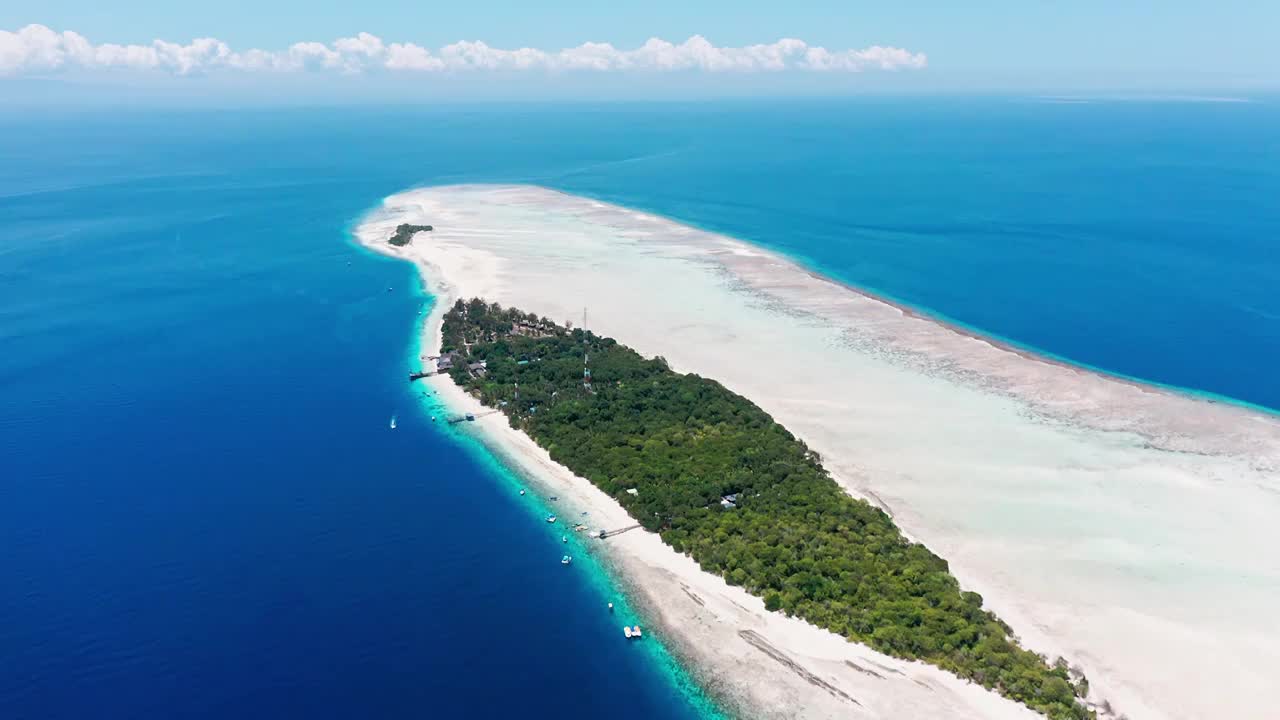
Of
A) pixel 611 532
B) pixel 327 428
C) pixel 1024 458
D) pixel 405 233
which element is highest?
pixel 405 233

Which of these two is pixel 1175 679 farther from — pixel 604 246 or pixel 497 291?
pixel 604 246

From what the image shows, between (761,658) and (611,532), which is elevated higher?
(611,532)

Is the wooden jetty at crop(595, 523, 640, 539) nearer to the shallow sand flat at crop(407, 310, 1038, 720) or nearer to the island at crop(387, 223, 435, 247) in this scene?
the shallow sand flat at crop(407, 310, 1038, 720)

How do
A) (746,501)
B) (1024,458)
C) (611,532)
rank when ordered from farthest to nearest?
(1024,458)
(746,501)
(611,532)

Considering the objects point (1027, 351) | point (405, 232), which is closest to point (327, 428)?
point (1027, 351)

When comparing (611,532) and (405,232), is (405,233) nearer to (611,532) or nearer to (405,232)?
(405,232)

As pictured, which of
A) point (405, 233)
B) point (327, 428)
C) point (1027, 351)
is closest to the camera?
Result: point (327, 428)

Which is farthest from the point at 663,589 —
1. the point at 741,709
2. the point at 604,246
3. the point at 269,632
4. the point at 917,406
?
the point at 604,246
